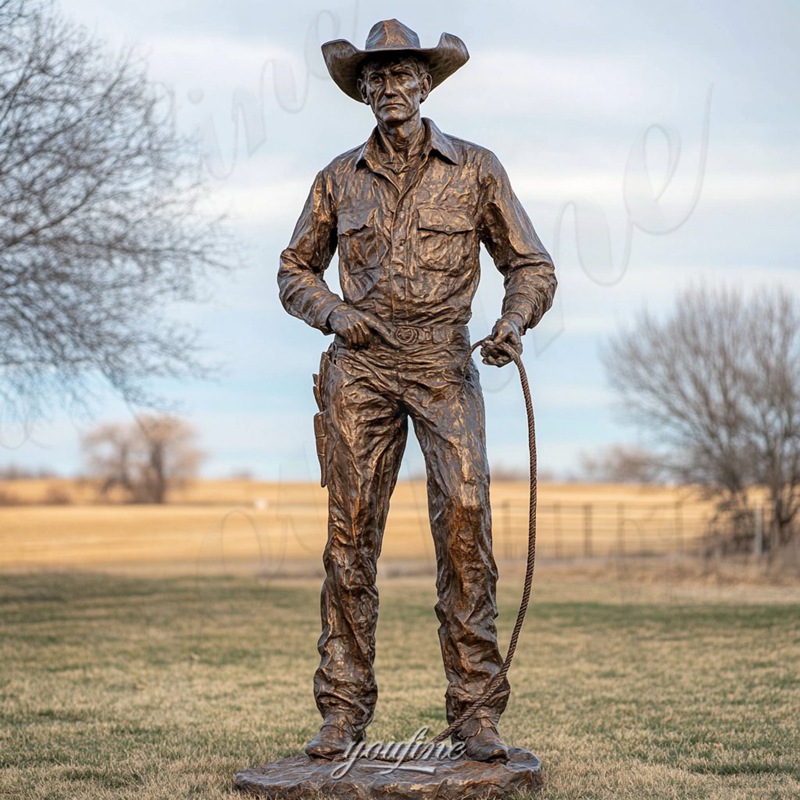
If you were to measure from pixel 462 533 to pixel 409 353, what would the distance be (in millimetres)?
820

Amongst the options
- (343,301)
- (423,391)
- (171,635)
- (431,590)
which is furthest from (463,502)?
(431,590)

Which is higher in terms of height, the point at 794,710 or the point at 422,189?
the point at 422,189

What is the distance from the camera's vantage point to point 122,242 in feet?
44.5

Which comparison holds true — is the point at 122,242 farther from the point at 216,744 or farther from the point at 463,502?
the point at 463,502

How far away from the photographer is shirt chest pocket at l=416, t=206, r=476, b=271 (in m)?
5.69

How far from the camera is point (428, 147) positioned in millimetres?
5797

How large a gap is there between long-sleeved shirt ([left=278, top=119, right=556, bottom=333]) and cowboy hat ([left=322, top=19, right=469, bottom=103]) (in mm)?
278

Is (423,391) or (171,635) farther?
(171,635)

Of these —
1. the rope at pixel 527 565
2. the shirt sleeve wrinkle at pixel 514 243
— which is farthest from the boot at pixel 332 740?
the shirt sleeve wrinkle at pixel 514 243

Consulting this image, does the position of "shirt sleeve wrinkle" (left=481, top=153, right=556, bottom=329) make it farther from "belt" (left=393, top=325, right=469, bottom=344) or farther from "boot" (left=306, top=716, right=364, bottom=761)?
"boot" (left=306, top=716, right=364, bottom=761)

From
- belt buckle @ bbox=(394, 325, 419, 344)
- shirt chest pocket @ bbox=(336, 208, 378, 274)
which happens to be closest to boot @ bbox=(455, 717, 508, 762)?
belt buckle @ bbox=(394, 325, 419, 344)

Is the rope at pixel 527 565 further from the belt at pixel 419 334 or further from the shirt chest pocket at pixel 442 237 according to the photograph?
the shirt chest pocket at pixel 442 237

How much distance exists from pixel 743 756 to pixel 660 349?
54.3 feet

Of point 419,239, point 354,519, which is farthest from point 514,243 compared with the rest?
point 354,519
